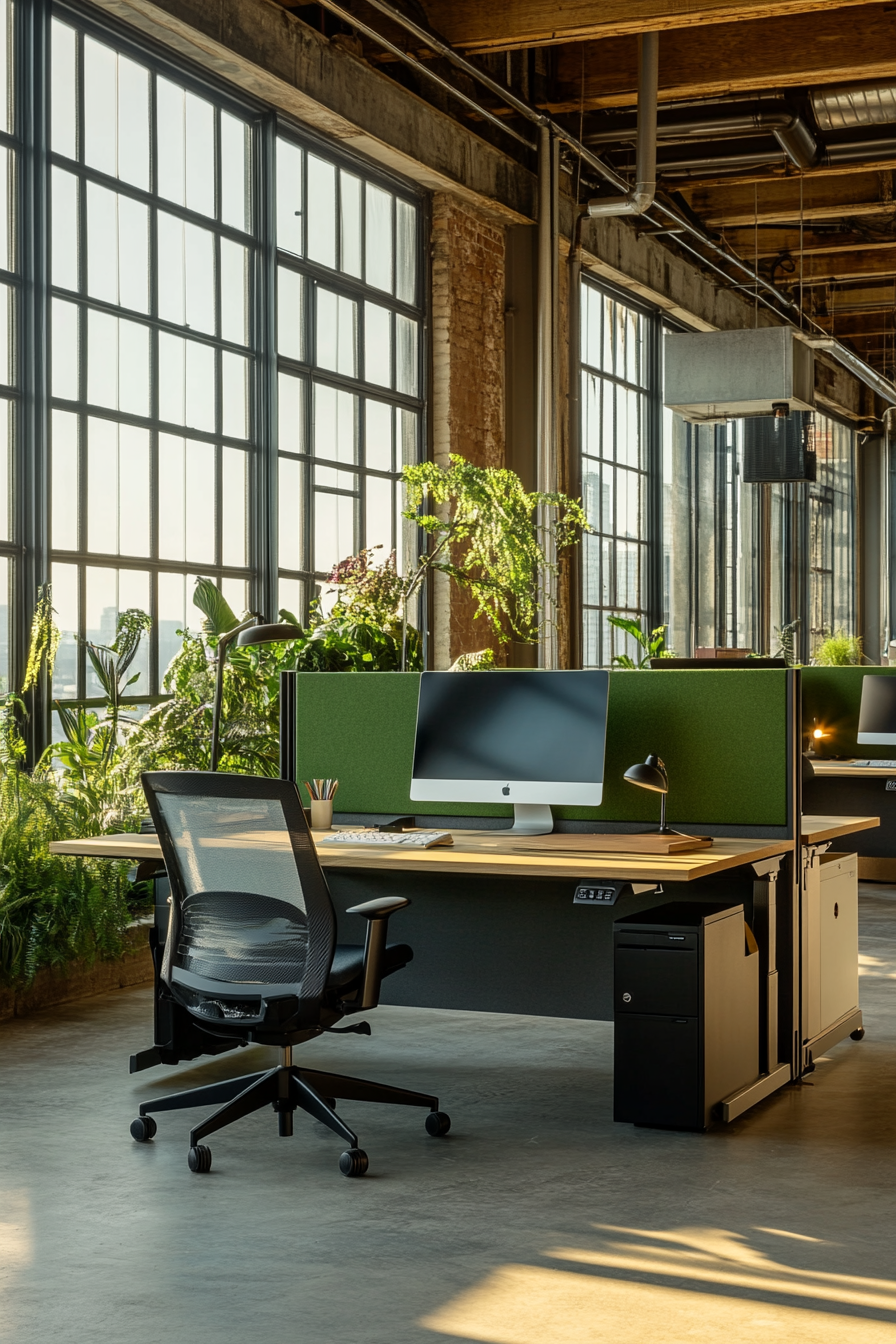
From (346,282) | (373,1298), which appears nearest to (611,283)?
(346,282)

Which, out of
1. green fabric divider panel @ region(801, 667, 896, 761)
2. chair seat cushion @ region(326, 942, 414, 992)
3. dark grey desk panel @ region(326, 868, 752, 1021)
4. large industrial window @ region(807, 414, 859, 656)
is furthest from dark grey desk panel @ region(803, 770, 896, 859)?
large industrial window @ region(807, 414, 859, 656)

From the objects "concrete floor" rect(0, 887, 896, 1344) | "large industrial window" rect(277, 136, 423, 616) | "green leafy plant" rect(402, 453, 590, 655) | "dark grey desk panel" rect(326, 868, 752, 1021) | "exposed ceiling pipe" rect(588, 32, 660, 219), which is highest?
"exposed ceiling pipe" rect(588, 32, 660, 219)

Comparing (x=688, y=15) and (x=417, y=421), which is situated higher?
(x=688, y=15)

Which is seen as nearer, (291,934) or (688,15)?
(291,934)

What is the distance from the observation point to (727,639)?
14672 millimetres

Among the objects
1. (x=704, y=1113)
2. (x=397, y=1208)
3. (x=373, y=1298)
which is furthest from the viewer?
(x=704, y=1113)

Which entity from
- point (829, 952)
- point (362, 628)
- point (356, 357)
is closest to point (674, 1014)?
point (829, 952)

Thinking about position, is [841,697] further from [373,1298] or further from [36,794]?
[373,1298]

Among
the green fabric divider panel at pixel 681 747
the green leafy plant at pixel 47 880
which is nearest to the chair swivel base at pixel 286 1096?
the green fabric divider panel at pixel 681 747

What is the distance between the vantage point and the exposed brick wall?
8938 mm

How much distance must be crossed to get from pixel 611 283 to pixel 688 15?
14.0 feet

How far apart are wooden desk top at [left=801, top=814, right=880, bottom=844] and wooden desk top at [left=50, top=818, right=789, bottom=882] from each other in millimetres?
152

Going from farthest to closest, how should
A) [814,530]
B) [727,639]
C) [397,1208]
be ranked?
[814,530] → [727,639] → [397,1208]

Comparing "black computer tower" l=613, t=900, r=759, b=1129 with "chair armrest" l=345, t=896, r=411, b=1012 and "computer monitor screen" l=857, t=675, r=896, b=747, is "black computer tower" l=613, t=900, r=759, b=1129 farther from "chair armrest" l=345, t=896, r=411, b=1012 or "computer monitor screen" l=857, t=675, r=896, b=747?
"computer monitor screen" l=857, t=675, r=896, b=747
